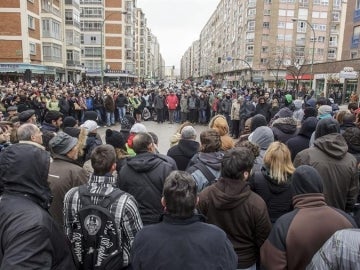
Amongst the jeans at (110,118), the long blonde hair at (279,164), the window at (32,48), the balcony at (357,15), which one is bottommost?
the jeans at (110,118)

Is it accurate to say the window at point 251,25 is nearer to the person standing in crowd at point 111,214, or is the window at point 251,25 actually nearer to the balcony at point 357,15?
the balcony at point 357,15

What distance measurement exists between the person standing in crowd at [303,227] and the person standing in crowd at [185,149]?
2.69 meters

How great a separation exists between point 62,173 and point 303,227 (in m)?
2.45

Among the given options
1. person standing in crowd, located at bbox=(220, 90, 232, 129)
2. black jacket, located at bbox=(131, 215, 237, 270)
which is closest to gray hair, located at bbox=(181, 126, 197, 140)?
black jacket, located at bbox=(131, 215, 237, 270)

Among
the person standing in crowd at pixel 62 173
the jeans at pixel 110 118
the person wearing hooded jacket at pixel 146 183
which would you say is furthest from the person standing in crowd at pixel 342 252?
the jeans at pixel 110 118

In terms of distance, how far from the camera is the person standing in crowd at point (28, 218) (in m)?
1.96

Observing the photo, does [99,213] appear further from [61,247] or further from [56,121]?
[56,121]

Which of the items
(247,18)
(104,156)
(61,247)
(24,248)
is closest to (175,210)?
(61,247)

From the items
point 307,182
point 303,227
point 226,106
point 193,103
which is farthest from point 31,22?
point 303,227

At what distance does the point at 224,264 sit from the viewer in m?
2.25

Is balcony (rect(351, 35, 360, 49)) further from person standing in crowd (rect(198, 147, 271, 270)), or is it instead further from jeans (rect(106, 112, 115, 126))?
person standing in crowd (rect(198, 147, 271, 270))

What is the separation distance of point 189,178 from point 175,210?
26cm

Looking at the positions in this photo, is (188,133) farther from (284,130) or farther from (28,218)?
(28,218)

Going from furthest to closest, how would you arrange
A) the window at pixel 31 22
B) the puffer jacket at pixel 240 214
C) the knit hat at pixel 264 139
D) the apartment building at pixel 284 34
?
the apartment building at pixel 284 34
the window at pixel 31 22
the knit hat at pixel 264 139
the puffer jacket at pixel 240 214
